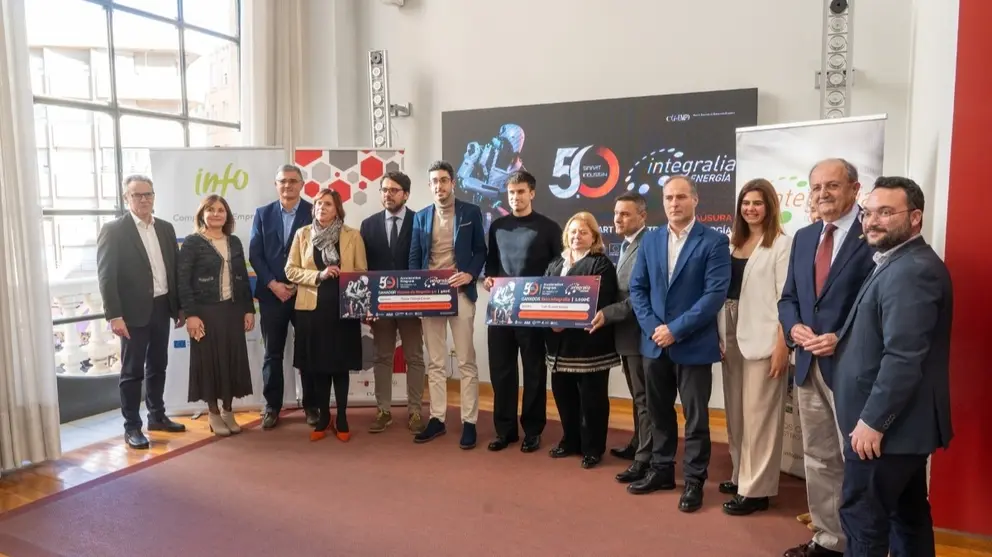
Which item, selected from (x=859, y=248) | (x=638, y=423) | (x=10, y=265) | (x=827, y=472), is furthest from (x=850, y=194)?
(x=10, y=265)

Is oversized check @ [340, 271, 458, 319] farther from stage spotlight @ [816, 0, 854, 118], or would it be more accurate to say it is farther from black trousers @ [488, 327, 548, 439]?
stage spotlight @ [816, 0, 854, 118]

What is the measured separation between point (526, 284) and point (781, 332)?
4.34ft

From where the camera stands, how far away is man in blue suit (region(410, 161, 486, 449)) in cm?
399

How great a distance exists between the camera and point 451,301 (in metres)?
3.95

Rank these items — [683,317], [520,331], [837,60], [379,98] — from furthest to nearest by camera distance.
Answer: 1. [379,98]
2. [837,60]
3. [520,331]
4. [683,317]

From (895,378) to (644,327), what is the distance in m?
1.30

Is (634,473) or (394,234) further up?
(394,234)

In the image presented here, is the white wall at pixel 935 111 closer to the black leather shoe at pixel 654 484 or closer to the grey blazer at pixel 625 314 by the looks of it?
the grey blazer at pixel 625 314

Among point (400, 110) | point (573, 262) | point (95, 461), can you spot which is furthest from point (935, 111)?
point (95, 461)

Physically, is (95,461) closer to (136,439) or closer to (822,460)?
(136,439)

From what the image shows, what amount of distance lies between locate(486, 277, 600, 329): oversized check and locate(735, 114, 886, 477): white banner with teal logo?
3.46 feet

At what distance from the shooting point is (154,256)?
4.29 metres

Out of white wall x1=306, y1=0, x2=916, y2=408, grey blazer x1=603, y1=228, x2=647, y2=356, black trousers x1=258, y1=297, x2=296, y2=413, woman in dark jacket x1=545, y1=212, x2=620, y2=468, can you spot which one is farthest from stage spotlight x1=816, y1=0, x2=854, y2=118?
black trousers x1=258, y1=297, x2=296, y2=413

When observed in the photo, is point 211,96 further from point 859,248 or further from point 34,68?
point 859,248
